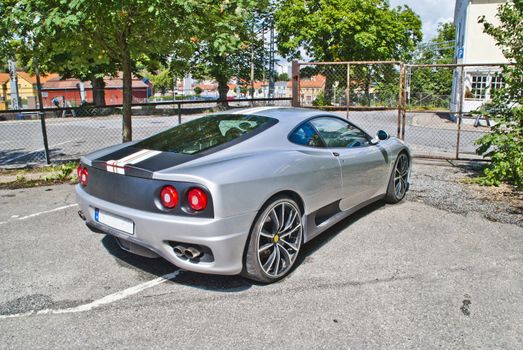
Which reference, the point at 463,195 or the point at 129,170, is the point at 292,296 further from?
the point at 463,195

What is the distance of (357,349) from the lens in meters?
2.60

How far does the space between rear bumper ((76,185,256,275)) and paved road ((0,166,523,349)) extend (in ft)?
1.02

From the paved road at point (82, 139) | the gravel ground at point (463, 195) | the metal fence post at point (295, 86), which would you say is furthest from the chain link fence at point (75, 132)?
the gravel ground at point (463, 195)

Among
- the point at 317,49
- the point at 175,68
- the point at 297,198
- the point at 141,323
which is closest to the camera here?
the point at 141,323

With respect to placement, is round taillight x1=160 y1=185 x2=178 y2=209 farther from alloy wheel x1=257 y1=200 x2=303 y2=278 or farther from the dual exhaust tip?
alloy wheel x1=257 y1=200 x2=303 y2=278

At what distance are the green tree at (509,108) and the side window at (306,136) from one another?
13.2 ft

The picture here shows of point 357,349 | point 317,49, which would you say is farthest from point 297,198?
point 317,49

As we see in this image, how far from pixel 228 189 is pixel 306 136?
4.31 feet

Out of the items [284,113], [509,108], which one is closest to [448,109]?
[509,108]

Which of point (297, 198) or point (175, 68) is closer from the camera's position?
point (297, 198)

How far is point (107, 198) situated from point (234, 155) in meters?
1.07

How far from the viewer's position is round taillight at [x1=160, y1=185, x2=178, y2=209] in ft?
10.00

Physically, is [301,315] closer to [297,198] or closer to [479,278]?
[297,198]

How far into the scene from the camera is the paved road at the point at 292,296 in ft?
8.96
